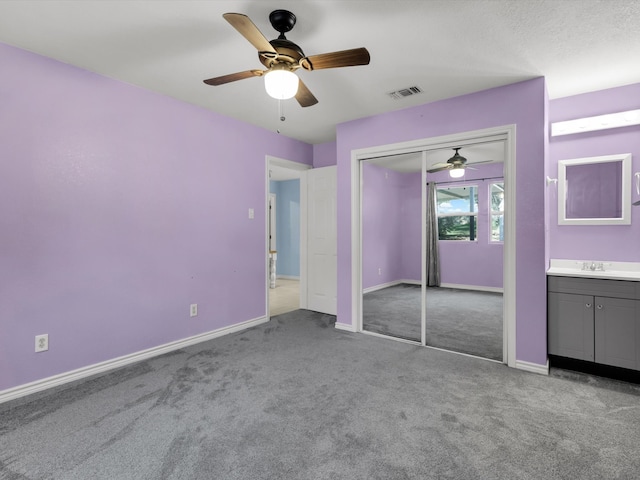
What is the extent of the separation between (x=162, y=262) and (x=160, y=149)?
111 cm

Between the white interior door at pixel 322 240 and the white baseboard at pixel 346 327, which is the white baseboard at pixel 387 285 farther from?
the white baseboard at pixel 346 327

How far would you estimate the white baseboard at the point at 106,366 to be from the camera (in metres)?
2.34

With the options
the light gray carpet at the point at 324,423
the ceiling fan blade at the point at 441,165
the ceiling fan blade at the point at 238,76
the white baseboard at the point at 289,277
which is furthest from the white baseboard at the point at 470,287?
the white baseboard at the point at 289,277

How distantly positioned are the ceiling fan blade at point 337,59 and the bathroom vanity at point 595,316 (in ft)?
7.79

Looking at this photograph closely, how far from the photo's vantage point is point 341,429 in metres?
1.94

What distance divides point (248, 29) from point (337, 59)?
54 cm

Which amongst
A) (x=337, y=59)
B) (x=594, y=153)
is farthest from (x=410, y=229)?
(x=337, y=59)

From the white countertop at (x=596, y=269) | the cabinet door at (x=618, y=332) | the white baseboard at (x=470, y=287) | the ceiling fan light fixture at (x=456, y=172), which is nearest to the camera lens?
the cabinet door at (x=618, y=332)

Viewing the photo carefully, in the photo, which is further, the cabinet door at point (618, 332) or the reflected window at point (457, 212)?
the reflected window at point (457, 212)

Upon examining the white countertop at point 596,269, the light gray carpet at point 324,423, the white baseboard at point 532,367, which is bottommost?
the light gray carpet at point 324,423

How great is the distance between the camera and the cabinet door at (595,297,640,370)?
251 cm

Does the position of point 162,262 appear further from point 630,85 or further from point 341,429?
point 630,85

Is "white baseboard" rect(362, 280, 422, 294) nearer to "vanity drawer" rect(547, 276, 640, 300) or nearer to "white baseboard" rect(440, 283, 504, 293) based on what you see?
"white baseboard" rect(440, 283, 504, 293)

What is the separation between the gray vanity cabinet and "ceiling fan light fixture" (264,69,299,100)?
8.66ft
